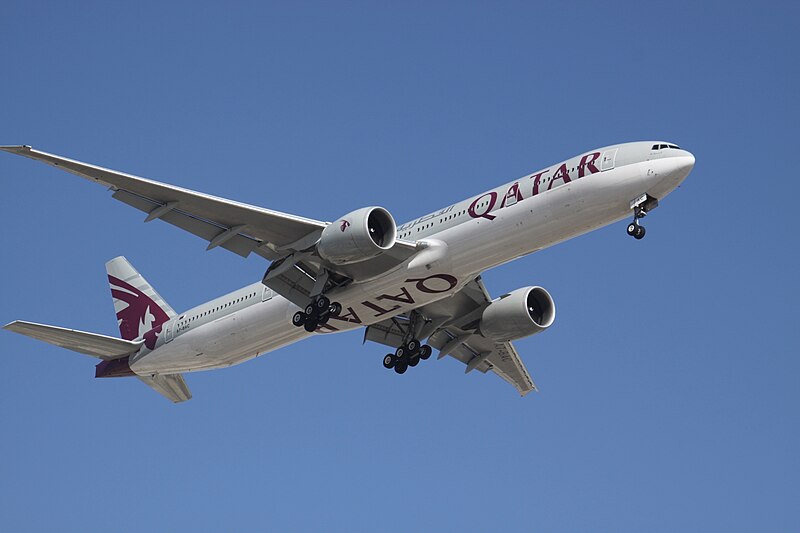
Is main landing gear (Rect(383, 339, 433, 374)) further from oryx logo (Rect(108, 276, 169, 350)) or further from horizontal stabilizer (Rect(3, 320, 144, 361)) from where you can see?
horizontal stabilizer (Rect(3, 320, 144, 361))

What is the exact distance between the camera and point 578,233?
30625mm

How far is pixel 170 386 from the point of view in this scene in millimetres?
39500

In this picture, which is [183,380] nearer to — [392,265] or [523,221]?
[392,265]

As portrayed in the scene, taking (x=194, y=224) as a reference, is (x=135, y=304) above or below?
above

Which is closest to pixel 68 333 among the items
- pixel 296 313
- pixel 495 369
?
pixel 296 313

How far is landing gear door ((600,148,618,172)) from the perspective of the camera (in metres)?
30.0

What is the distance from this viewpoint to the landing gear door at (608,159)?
98.4 feet

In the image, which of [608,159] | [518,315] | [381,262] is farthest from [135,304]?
[608,159]

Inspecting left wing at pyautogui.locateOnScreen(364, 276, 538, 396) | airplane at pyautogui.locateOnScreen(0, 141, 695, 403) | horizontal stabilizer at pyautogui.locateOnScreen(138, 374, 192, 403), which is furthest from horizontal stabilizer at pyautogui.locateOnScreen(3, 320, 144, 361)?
left wing at pyautogui.locateOnScreen(364, 276, 538, 396)

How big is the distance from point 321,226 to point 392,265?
225cm

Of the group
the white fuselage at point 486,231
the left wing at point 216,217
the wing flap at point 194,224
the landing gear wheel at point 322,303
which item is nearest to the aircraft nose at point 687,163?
the white fuselage at point 486,231

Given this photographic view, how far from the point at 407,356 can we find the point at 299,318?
497 centimetres

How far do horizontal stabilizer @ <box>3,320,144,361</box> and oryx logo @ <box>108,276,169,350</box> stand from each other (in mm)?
802

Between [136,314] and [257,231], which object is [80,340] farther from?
[257,231]
